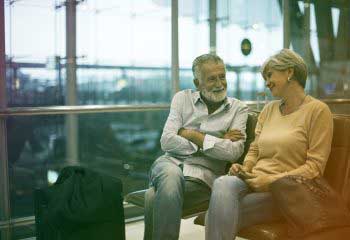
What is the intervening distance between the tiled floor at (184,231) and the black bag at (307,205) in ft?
4.93

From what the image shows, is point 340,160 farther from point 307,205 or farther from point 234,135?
point 234,135

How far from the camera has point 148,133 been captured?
4.46 meters

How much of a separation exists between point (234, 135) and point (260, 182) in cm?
47

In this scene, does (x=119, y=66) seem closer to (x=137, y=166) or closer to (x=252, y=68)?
(x=137, y=166)

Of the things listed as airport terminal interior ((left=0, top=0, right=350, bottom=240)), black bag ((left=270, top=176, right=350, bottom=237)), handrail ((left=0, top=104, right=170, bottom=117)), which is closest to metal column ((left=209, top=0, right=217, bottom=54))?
airport terminal interior ((left=0, top=0, right=350, bottom=240))

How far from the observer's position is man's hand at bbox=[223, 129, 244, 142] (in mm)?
2710

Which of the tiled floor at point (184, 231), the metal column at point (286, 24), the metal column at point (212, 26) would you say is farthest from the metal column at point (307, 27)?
the tiled floor at point (184, 231)

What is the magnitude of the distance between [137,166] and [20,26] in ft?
5.21

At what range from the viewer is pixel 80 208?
96.3 inches

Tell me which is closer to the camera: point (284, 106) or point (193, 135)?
point (284, 106)

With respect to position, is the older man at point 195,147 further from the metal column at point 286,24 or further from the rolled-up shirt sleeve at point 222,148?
the metal column at point 286,24

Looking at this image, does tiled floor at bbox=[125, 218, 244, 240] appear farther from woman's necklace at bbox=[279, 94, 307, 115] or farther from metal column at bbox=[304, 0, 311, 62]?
metal column at bbox=[304, 0, 311, 62]

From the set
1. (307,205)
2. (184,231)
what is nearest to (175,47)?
(184,231)

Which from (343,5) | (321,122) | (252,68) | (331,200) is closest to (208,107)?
(321,122)
